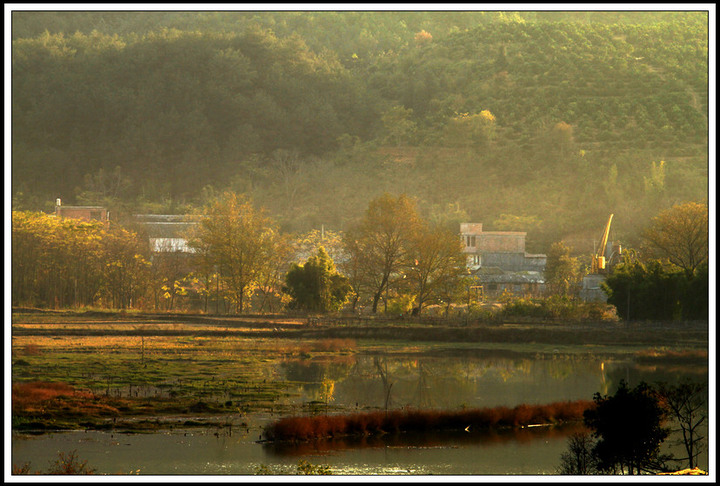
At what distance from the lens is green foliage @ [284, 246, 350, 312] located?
41375 mm

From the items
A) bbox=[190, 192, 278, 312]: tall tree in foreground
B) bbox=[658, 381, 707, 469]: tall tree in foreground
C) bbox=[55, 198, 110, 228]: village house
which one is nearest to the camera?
bbox=[658, 381, 707, 469]: tall tree in foreground

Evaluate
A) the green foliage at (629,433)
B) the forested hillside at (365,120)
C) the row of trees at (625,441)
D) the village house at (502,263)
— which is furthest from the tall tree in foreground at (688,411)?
the forested hillside at (365,120)

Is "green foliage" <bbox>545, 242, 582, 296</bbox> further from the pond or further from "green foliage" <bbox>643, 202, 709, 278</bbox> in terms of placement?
the pond

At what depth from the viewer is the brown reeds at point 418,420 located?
23.0 m

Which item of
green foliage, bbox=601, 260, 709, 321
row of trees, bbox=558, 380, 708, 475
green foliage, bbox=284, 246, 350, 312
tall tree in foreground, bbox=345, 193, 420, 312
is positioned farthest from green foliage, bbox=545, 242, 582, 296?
row of trees, bbox=558, 380, 708, 475

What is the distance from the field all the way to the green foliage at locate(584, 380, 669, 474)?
7.70 meters

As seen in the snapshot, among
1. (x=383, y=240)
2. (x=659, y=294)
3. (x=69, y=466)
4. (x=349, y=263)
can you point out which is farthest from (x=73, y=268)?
(x=69, y=466)

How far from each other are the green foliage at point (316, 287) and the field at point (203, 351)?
1.73 metres

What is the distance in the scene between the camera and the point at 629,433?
832 inches

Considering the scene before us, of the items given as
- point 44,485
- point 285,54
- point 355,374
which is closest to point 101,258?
point 355,374

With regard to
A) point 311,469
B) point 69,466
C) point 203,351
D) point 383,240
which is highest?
point 383,240

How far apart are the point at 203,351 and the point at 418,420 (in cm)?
1107

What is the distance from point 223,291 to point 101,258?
5.45 metres

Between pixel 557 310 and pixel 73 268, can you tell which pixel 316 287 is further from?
pixel 73 268
